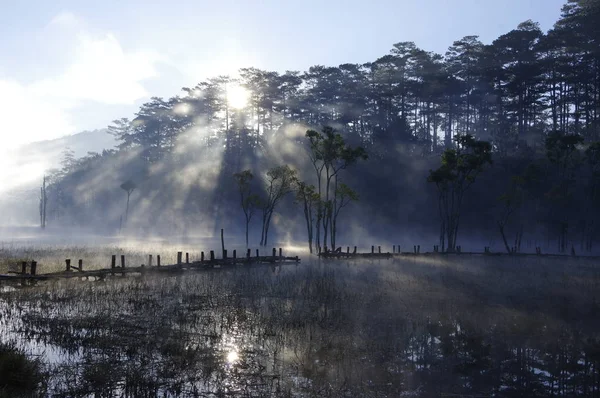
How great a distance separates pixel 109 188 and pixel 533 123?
95.6 meters

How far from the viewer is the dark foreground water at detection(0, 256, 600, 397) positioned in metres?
11.6

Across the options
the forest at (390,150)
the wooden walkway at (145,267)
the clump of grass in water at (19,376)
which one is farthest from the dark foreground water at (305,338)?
the forest at (390,150)

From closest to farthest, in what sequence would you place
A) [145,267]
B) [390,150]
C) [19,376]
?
1. [19,376]
2. [145,267]
3. [390,150]

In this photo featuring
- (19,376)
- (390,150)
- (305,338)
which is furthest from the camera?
(390,150)

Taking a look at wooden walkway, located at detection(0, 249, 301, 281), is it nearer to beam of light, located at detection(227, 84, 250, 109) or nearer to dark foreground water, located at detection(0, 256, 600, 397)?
dark foreground water, located at detection(0, 256, 600, 397)

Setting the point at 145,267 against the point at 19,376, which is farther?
the point at 145,267

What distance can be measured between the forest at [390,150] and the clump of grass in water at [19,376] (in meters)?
43.6

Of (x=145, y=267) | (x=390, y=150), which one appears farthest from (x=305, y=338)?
(x=390, y=150)

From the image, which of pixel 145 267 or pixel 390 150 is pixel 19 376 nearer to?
pixel 145 267

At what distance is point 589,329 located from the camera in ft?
58.3

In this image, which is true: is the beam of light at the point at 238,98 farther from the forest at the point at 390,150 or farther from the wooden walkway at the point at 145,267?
the wooden walkway at the point at 145,267

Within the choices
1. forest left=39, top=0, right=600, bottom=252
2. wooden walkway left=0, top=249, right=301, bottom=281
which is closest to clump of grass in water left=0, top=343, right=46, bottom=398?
wooden walkway left=0, top=249, right=301, bottom=281

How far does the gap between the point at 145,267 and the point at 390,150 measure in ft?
222

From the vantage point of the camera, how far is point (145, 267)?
104ft
